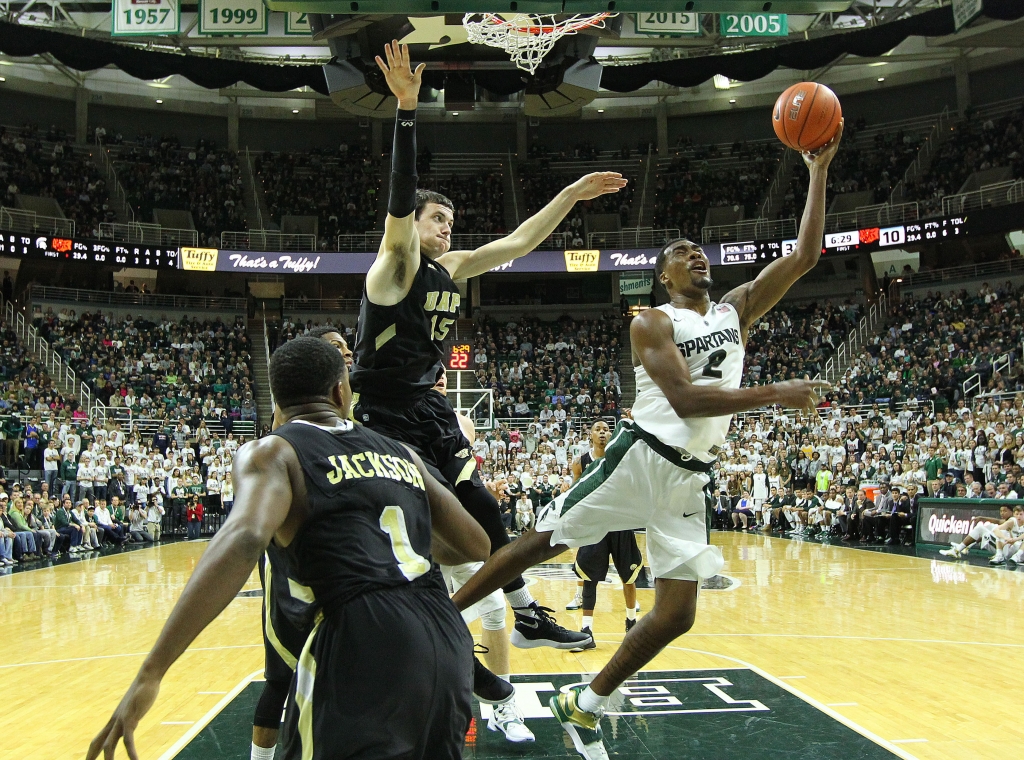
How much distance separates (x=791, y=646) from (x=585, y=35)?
12764mm

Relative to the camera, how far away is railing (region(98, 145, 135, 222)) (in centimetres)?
3394

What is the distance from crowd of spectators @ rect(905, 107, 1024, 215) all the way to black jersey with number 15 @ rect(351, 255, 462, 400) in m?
29.2

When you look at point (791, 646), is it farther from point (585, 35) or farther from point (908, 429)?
point (908, 429)

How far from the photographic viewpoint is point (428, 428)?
4.39 metres

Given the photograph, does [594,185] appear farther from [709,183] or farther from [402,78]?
[709,183]

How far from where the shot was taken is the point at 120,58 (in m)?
25.7

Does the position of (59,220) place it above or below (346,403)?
above

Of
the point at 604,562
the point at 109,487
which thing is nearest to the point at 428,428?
the point at 604,562

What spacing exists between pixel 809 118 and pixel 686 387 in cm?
198

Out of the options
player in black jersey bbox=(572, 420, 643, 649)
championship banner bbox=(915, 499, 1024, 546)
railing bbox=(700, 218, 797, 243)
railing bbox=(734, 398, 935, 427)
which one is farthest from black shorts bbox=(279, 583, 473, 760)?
railing bbox=(700, 218, 797, 243)

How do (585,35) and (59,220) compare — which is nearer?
(585,35)

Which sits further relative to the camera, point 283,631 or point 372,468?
point 283,631

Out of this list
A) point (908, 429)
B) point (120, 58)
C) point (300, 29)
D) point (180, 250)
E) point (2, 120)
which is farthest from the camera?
point (2, 120)

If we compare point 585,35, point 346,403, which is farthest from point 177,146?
point 346,403
